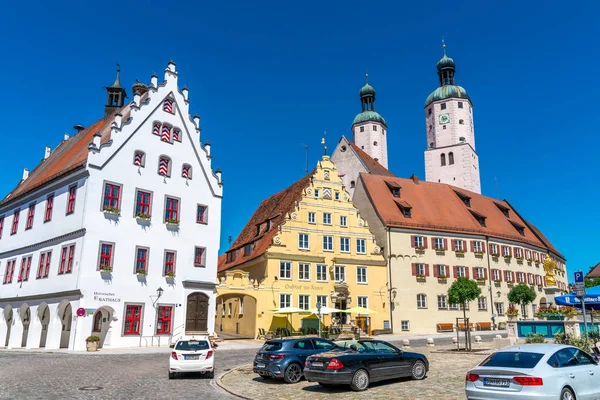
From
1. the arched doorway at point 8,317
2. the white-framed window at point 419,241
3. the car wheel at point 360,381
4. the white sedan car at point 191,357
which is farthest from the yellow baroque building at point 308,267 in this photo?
the car wheel at point 360,381

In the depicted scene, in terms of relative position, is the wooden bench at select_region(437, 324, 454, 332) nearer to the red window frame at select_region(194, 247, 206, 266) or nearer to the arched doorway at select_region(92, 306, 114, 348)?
the red window frame at select_region(194, 247, 206, 266)

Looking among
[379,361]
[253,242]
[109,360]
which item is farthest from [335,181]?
[379,361]

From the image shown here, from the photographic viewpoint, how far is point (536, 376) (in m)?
10.4

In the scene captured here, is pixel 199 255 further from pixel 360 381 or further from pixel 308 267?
pixel 360 381

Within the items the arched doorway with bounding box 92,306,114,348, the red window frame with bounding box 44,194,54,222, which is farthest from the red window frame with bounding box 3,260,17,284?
the arched doorway with bounding box 92,306,114,348

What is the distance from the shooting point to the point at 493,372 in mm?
11000

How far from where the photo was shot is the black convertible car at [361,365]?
49.8ft

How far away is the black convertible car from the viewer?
1517cm

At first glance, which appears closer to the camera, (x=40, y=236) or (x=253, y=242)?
(x=40, y=236)

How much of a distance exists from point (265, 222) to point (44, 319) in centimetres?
2129

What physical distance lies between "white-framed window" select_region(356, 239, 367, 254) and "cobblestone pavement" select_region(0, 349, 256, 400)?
23885 mm

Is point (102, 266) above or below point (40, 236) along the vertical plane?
below

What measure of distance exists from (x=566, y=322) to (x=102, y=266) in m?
27.2

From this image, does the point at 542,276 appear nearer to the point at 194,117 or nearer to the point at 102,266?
the point at 194,117
